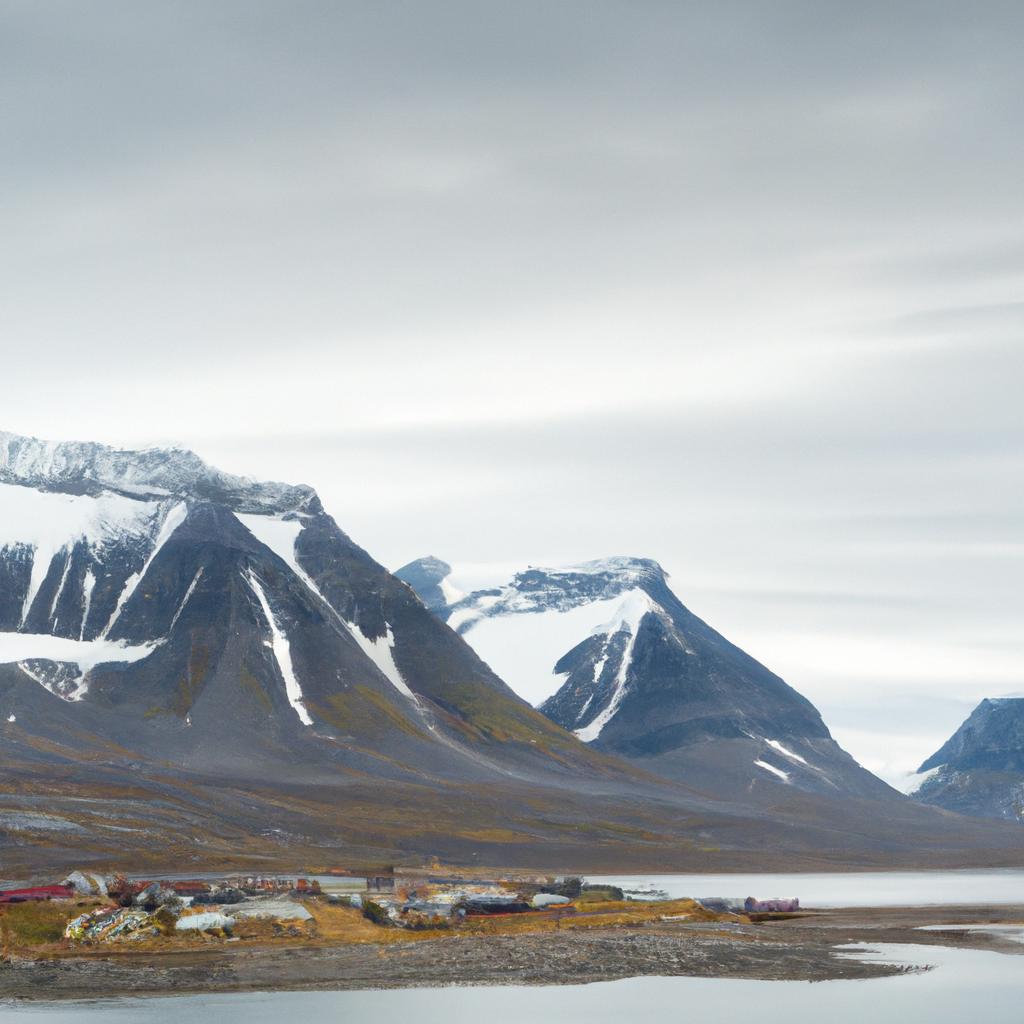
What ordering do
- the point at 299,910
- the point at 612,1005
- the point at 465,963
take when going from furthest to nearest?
the point at 299,910, the point at 465,963, the point at 612,1005

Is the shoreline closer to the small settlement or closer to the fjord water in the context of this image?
the fjord water

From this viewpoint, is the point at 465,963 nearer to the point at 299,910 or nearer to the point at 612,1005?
the point at 612,1005

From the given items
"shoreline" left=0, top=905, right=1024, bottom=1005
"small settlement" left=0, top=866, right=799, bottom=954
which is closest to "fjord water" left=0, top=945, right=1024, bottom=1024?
"shoreline" left=0, top=905, right=1024, bottom=1005

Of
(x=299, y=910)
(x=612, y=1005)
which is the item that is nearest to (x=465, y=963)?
(x=612, y=1005)

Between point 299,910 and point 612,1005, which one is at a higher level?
point 299,910

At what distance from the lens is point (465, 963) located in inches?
4473

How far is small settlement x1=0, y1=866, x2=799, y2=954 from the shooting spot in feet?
400

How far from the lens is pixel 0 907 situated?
124 meters

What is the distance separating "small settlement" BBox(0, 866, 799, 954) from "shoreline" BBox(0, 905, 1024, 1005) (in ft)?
13.8

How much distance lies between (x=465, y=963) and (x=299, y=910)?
2290 centimetres

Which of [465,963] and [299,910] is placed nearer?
[465,963]

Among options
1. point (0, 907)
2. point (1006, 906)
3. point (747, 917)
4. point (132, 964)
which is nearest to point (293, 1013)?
point (132, 964)

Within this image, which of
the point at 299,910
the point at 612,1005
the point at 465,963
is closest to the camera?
the point at 612,1005

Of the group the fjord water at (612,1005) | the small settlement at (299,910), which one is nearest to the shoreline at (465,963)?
the fjord water at (612,1005)
